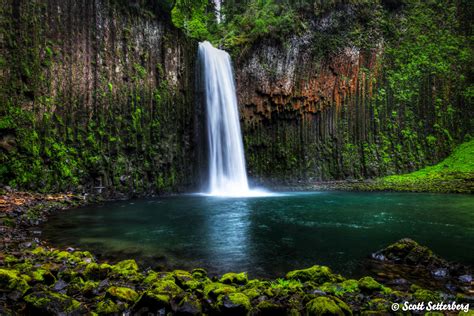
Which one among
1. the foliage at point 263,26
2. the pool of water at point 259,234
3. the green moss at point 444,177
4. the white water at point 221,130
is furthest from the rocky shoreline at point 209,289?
the foliage at point 263,26

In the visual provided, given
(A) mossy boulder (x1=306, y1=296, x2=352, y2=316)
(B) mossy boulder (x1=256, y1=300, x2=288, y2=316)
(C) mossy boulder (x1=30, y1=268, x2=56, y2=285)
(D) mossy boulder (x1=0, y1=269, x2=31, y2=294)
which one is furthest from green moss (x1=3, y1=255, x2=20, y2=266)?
(A) mossy boulder (x1=306, y1=296, x2=352, y2=316)

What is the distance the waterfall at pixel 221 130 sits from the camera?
2358cm

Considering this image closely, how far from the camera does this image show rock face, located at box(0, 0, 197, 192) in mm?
14305

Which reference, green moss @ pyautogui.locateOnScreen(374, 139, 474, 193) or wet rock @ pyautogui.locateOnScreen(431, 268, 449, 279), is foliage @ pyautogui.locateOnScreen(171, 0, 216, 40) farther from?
wet rock @ pyautogui.locateOnScreen(431, 268, 449, 279)

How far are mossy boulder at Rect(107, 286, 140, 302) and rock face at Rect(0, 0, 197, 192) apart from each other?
12284mm

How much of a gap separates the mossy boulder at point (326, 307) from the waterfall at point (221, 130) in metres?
19.3

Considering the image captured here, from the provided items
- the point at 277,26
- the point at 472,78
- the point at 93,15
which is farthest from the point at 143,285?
the point at 472,78

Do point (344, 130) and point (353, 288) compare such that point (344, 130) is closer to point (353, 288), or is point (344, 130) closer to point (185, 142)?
point (185, 142)

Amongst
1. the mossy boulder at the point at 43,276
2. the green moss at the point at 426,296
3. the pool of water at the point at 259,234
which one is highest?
the mossy boulder at the point at 43,276

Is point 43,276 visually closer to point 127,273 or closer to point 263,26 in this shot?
point 127,273

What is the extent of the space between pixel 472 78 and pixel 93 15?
3457 centimetres

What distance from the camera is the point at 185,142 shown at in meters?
A: 22.7

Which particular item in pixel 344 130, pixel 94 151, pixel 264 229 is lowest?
pixel 264 229

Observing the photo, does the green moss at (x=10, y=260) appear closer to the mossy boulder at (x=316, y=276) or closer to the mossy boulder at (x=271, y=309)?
the mossy boulder at (x=271, y=309)
